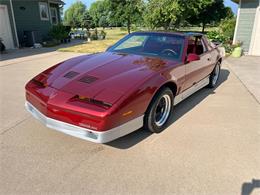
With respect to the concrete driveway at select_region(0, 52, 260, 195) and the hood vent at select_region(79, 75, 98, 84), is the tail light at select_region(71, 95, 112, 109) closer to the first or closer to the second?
the hood vent at select_region(79, 75, 98, 84)

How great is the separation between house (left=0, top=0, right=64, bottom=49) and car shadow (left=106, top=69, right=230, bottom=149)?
39.1 feet

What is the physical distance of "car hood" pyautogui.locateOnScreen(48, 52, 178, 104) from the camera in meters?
2.61

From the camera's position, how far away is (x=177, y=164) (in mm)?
2654

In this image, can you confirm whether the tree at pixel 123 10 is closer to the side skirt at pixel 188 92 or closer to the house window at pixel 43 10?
the house window at pixel 43 10

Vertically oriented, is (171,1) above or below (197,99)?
above

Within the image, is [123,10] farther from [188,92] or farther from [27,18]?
[188,92]

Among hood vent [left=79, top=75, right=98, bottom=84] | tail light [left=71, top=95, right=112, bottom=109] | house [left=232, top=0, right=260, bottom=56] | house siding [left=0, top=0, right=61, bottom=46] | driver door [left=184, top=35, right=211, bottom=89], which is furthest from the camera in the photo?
house siding [left=0, top=0, right=61, bottom=46]

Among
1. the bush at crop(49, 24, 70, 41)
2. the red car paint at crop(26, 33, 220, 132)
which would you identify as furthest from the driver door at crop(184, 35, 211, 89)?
the bush at crop(49, 24, 70, 41)

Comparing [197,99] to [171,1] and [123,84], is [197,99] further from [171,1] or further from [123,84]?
[171,1]

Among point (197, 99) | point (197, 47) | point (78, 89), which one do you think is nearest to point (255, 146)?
point (197, 99)

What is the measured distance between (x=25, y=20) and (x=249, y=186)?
1643 cm

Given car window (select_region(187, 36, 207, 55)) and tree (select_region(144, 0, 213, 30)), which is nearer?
car window (select_region(187, 36, 207, 55))

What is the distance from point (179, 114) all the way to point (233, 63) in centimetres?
617

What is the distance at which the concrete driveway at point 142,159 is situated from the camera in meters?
2.30
